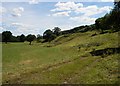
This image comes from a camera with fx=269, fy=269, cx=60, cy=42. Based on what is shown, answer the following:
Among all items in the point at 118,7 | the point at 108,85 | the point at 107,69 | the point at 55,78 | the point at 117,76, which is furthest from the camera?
the point at 118,7

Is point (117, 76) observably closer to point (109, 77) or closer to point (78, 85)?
point (109, 77)

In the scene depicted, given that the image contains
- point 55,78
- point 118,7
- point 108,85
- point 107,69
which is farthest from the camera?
point 118,7

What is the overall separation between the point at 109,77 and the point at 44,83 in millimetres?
7041

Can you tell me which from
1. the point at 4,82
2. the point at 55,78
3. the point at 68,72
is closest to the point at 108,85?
the point at 55,78

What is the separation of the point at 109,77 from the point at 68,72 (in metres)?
7.42

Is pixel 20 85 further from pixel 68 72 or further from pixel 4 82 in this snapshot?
pixel 68 72

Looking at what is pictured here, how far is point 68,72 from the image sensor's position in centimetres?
3519

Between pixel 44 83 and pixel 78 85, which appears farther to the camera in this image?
pixel 44 83

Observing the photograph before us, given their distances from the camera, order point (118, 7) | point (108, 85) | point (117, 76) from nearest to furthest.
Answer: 1. point (108, 85)
2. point (117, 76)
3. point (118, 7)

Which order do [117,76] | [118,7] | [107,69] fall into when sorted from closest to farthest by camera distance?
[117,76], [107,69], [118,7]

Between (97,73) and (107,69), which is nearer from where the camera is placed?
(97,73)

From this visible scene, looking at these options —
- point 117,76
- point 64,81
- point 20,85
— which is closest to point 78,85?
point 64,81

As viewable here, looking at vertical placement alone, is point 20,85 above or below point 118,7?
below

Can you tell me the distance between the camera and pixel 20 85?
1153 inches
